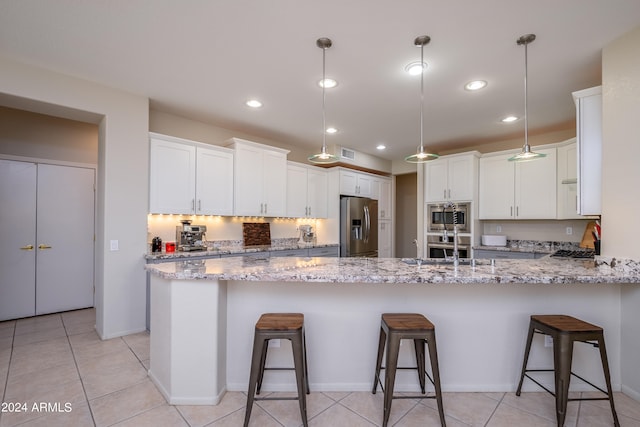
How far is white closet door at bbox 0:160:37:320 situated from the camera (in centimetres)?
375

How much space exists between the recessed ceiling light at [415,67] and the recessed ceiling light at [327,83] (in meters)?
0.71

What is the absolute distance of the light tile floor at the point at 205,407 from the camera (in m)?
1.85

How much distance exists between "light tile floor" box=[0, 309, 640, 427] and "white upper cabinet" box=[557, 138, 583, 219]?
279cm

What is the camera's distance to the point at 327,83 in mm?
3104

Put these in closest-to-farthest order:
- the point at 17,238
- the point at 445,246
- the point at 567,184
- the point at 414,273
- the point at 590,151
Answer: the point at 414,273, the point at 590,151, the point at 17,238, the point at 567,184, the point at 445,246

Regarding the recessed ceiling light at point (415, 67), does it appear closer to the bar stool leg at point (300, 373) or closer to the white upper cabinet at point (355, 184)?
the bar stool leg at point (300, 373)

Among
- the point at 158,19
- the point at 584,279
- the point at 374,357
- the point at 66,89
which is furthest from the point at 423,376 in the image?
the point at 66,89

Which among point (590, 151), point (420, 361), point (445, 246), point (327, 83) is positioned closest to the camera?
point (420, 361)

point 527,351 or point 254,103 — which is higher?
point 254,103

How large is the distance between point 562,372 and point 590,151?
71.6 inches

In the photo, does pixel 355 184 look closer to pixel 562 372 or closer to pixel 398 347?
pixel 398 347

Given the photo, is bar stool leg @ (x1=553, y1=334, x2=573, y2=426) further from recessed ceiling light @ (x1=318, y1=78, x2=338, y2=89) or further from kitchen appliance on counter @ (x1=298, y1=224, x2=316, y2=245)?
kitchen appliance on counter @ (x1=298, y1=224, x2=316, y2=245)

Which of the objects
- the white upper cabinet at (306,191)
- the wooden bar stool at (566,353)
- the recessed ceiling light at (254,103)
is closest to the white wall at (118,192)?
the recessed ceiling light at (254,103)

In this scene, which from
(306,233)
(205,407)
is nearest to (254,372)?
(205,407)
